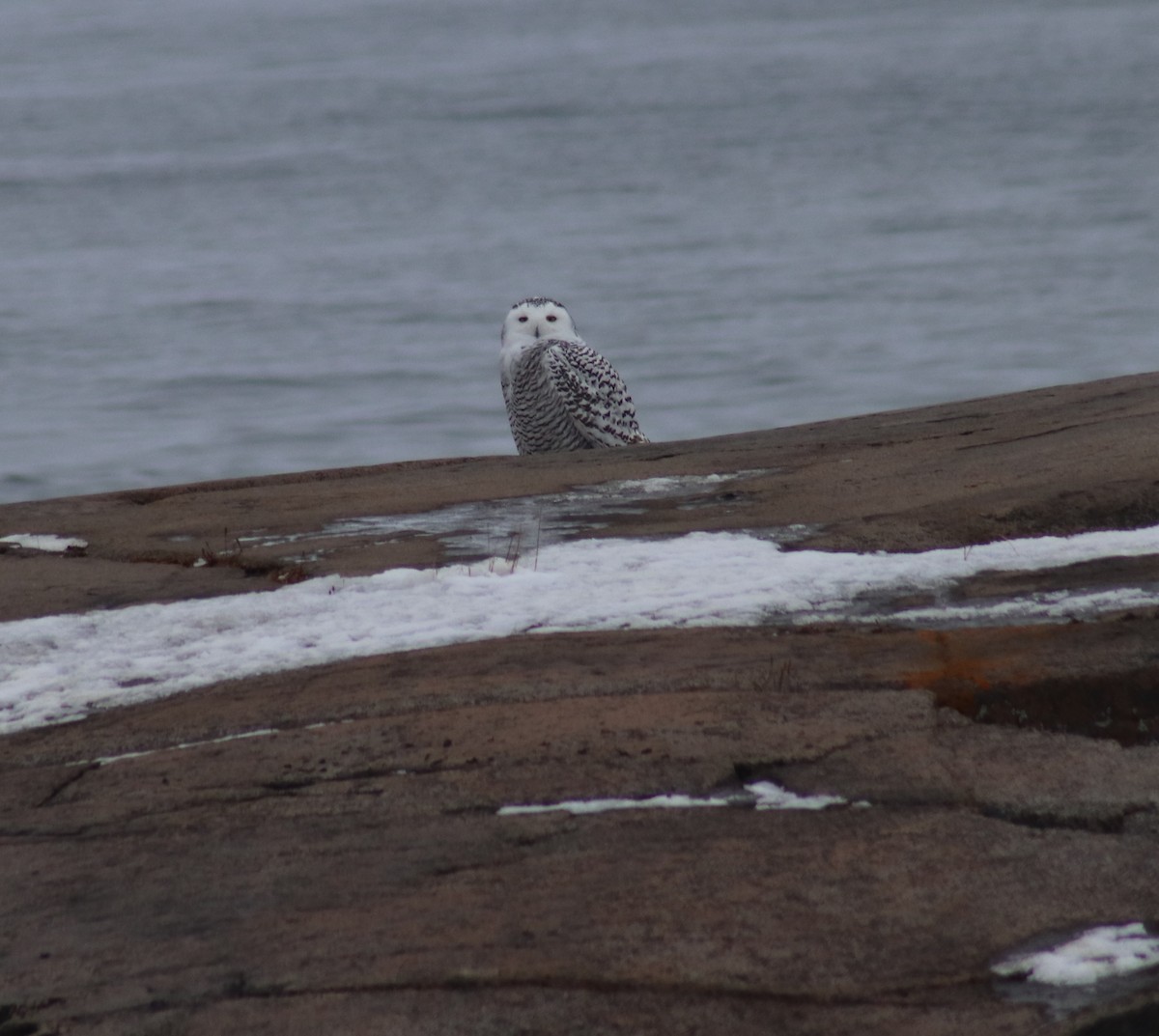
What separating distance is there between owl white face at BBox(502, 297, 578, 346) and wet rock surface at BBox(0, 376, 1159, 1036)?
6.15 metres

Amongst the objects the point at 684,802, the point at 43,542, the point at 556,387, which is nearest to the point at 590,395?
the point at 556,387

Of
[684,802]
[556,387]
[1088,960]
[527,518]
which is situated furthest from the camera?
[556,387]

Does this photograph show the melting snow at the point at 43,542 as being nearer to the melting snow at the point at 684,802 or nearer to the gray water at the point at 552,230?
the melting snow at the point at 684,802

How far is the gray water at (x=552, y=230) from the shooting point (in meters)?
23.9

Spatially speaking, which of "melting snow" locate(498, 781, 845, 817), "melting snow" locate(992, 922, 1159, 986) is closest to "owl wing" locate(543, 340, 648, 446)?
"melting snow" locate(498, 781, 845, 817)

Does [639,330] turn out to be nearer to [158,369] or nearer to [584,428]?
[158,369]

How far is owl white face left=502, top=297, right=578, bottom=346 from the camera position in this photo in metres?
11.2

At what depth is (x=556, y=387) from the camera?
10719mm

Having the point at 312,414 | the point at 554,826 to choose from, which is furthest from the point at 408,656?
the point at 312,414

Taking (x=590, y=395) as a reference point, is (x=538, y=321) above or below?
above

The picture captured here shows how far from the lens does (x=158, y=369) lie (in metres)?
25.7

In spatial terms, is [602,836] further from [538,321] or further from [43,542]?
[538,321]

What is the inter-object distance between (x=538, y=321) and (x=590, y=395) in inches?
33.1

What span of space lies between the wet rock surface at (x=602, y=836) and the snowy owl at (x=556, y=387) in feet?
18.1
